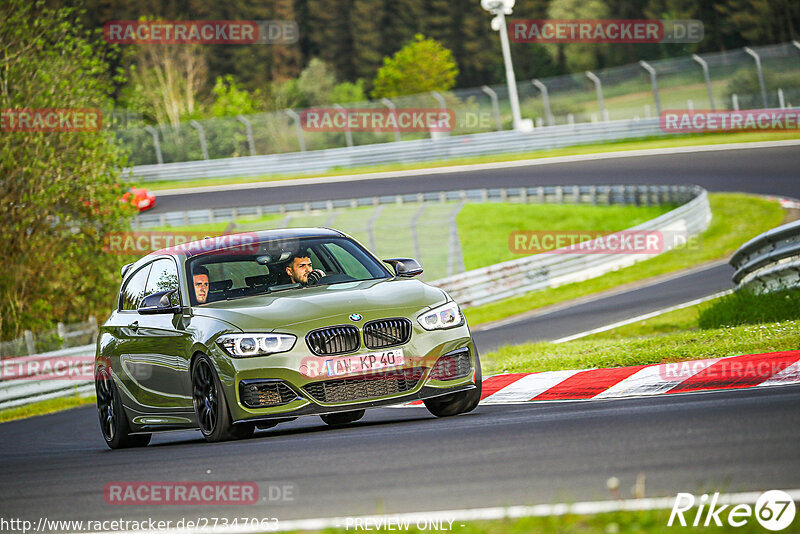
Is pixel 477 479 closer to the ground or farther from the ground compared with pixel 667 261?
farther from the ground

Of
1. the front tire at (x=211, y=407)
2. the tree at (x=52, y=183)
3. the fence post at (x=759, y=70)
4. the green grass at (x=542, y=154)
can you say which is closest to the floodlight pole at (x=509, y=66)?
the green grass at (x=542, y=154)

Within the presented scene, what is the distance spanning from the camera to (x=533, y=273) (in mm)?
24297

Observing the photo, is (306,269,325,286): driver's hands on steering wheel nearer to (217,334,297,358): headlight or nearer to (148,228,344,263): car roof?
(148,228,344,263): car roof

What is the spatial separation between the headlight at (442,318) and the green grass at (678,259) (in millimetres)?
13896

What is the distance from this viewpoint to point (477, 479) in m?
5.43

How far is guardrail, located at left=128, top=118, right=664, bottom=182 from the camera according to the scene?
146 feet

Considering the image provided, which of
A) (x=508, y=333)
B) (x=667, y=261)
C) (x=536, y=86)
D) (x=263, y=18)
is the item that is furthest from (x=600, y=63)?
(x=508, y=333)

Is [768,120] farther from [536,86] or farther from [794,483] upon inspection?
[794,483]

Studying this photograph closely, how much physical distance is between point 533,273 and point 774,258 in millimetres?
12121

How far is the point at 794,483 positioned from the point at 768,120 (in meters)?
36.5

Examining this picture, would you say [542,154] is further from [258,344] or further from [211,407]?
[258,344]

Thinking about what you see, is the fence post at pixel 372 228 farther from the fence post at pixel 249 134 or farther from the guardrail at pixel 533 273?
the fence post at pixel 249 134

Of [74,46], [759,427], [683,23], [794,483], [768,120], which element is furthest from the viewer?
[683,23]

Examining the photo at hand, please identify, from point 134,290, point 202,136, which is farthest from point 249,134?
point 134,290
